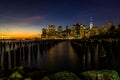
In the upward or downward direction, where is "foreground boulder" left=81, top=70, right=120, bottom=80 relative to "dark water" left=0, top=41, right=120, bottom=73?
upward

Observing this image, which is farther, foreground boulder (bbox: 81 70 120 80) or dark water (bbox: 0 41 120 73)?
dark water (bbox: 0 41 120 73)

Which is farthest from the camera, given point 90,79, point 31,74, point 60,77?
point 31,74

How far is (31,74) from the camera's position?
26844 mm

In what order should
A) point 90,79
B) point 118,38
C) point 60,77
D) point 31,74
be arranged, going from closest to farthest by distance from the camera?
point 60,77 < point 90,79 < point 31,74 < point 118,38

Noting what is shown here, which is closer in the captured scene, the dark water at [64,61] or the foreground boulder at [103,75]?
the foreground boulder at [103,75]

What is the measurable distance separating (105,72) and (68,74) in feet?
13.1

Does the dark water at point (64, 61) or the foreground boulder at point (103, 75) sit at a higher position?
the foreground boulder at point (103, 75)

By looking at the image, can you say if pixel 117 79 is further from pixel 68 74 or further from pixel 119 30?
pixel 119 30

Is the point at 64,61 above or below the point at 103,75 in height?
below

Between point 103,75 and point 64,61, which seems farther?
point 64,61

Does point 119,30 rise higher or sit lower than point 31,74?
higher

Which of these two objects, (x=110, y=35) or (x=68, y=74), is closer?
(x=68, y=74)

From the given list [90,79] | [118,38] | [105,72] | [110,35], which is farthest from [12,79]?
[110,35]

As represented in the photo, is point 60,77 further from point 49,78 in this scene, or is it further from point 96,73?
point 96,73
